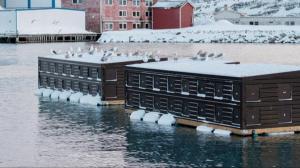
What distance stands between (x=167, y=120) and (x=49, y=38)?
101622 mm

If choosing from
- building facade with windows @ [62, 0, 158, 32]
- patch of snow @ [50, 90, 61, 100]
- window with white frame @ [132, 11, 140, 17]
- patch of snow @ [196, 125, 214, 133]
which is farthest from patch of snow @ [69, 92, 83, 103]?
window with white frame @ [132, 11, 140, 17]

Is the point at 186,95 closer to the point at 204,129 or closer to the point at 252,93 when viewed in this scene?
the point at 204,129

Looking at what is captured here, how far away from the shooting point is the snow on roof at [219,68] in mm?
33406

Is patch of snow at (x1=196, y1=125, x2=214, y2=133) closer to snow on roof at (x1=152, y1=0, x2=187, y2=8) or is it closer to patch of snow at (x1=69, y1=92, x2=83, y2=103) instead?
patch of snow at (x1=69, y1=92, x2=83, y2=103)

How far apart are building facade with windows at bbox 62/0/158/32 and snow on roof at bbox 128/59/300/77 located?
322 ft

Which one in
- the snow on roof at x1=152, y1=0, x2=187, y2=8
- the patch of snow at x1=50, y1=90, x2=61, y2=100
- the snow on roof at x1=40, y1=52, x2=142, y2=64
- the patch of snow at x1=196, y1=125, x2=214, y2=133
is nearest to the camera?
the patch of snow at x1=196, y1=125, x2=214, y2=133

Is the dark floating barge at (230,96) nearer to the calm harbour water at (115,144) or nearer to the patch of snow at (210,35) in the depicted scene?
the calm harbour water at (115,144)

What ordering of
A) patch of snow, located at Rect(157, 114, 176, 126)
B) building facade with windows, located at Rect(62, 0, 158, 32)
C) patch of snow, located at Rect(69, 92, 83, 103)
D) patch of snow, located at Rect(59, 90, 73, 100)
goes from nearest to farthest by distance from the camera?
patch of snow, located at Rect(157, 114, 176, 126), patch of snow, located at Rect(69, 92, 83, 103), patch of snow, located at Rect(59, 90, 73, 100), building facade with windows, located at Rect(62, 0, 158, 32)

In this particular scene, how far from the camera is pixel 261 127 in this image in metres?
32.6

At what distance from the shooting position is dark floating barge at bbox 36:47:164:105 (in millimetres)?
43594

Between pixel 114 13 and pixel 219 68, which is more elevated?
pixel 114 13

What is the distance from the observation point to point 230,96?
32.9 metres

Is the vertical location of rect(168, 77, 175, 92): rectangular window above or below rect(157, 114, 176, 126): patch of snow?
above

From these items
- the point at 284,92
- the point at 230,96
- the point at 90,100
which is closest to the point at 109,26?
the point at 90,100
